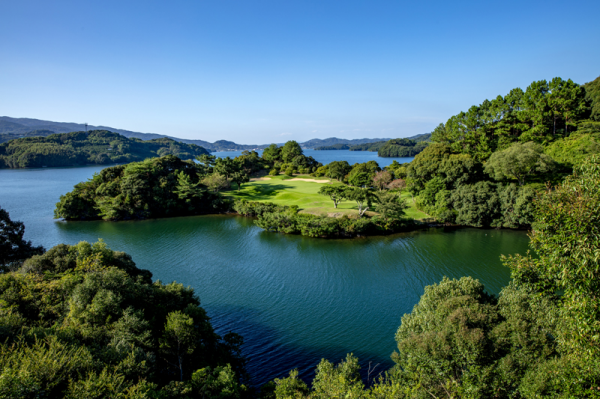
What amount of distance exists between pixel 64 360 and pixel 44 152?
5680 inches

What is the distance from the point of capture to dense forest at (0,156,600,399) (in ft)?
26.2

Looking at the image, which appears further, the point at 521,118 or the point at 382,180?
the point at 382,180

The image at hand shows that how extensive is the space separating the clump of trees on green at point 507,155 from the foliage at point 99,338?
3508 cm

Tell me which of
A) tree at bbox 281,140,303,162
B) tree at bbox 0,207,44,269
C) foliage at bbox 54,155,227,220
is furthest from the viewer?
tree at bbox 281,140,303,162

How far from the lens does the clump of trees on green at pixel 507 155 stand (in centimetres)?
3703

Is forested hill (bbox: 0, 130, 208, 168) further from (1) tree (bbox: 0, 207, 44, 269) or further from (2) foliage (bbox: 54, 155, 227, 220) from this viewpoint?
(1) tree (bbox: 0, 207, 44, 269)

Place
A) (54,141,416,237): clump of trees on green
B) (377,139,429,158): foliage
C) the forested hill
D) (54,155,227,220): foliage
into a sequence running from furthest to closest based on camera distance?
1. (377,139,429,158): foliage
2. the forested hill
3. (54,155,227,220): foliage
4. (54,141,416,237): clump of trees on green

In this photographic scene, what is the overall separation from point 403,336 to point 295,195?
3927cm

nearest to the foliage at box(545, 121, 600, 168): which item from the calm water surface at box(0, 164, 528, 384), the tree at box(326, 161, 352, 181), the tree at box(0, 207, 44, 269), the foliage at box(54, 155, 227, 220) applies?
the calm water surface at box(0, 164, 528, 384)

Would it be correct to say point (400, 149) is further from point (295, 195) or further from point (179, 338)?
point (179, 338)

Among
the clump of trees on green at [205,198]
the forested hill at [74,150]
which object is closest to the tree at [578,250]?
the clump of trees on green at [205,198]

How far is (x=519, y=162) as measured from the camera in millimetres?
37375

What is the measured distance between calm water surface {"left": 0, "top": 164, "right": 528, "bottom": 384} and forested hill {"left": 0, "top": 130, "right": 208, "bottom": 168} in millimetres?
95380

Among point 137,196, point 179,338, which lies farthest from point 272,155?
point 179,338
